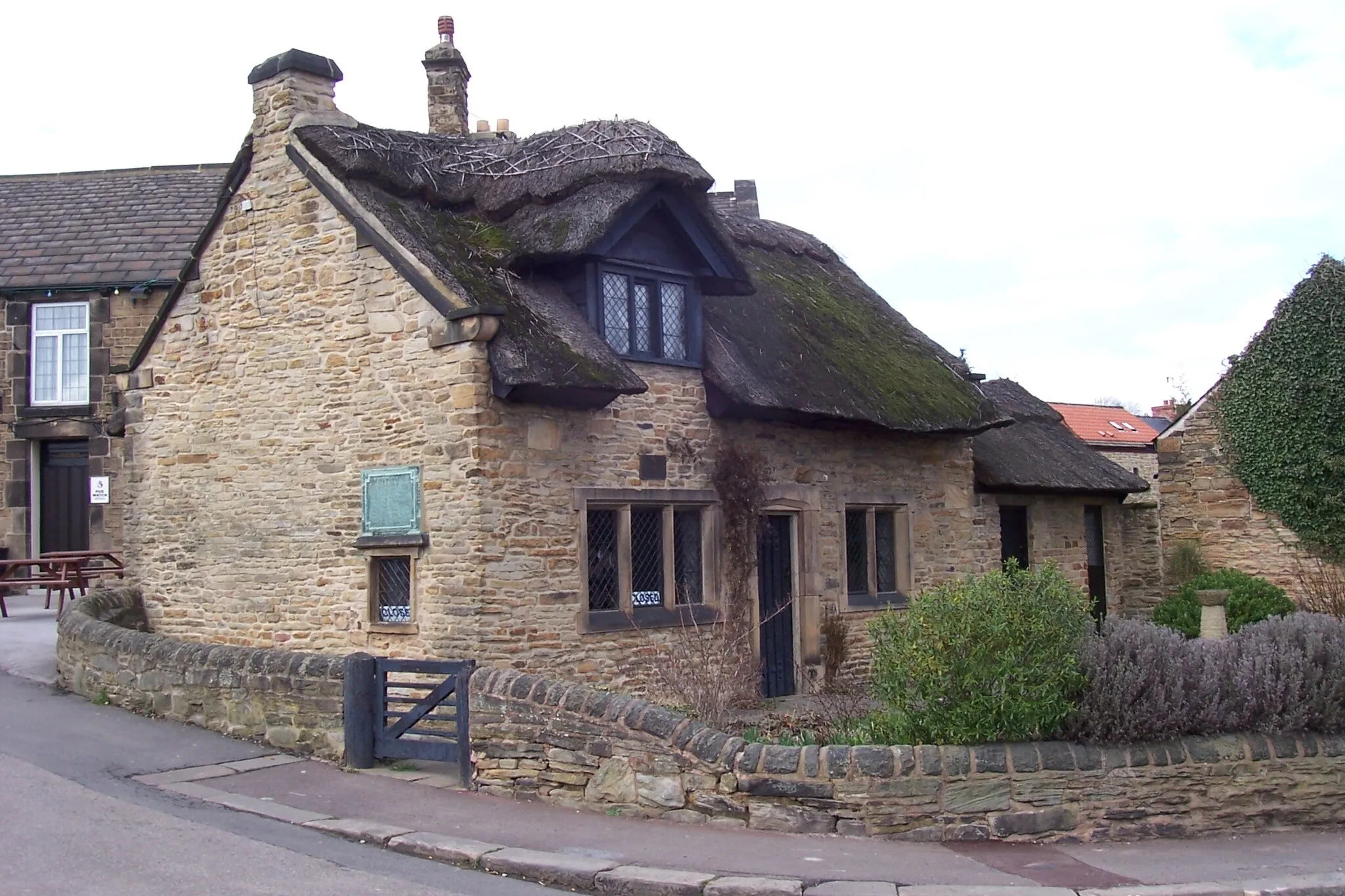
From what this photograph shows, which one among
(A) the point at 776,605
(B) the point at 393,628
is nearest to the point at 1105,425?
(A) the point at 776,605

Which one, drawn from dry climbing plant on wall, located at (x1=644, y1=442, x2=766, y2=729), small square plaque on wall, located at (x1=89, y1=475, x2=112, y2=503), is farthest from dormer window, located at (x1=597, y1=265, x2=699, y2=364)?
small square plaque on wall, located at (x1=89, y1=475, x2=112, y2=503)

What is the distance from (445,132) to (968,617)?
34.2ft

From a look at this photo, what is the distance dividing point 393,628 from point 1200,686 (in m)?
6.82

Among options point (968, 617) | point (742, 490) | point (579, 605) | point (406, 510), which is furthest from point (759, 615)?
point (968, 617)

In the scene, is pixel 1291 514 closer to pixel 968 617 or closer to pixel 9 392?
pixel 968 617

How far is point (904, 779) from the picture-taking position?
841 centimetres

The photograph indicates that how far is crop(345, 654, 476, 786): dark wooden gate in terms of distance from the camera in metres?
9.72

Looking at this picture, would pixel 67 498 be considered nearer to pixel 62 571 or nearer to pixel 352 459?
pixel 62 571

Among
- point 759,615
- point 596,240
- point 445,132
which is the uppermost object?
point 445,132

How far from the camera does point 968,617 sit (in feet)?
29.4

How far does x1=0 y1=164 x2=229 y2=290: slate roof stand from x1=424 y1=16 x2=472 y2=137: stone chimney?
6.04 meters

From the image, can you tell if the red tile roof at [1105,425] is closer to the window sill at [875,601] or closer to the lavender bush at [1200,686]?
the window sill at [875,601]

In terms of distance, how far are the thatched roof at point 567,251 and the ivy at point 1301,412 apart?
231 inches

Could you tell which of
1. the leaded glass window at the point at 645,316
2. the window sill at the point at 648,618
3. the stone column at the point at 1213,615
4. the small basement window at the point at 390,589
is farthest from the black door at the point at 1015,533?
the small basement window at the point at 390,589
